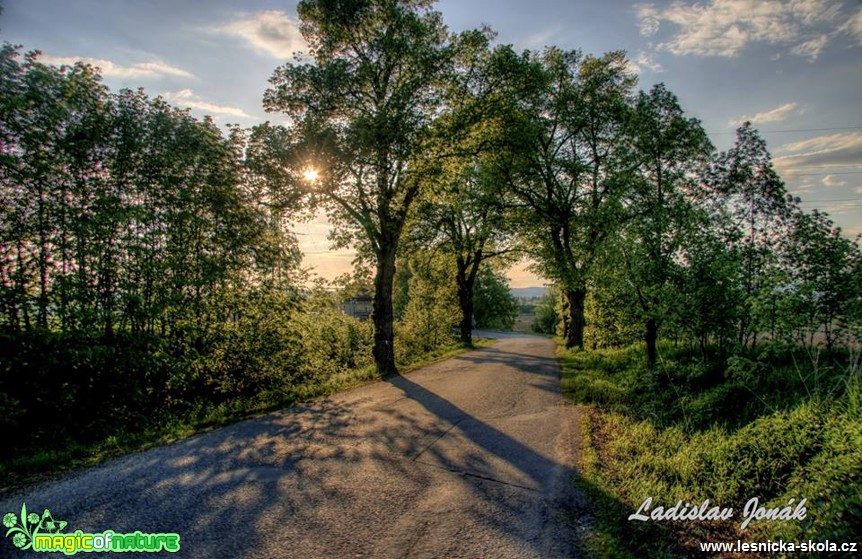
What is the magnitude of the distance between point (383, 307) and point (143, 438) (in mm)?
8422

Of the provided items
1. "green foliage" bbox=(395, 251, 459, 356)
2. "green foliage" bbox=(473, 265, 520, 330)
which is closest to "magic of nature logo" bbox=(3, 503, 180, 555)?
"green foliage" bbox=(395, 251, 459, 356)

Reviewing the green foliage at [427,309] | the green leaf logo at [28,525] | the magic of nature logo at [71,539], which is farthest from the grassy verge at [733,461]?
the green foliage at [427,309]

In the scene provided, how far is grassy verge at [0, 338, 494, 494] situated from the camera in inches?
194

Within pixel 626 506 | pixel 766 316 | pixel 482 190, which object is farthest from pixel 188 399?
pixel 482 190

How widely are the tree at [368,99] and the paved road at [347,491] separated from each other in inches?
270

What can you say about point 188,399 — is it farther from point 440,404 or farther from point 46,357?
point 440,404

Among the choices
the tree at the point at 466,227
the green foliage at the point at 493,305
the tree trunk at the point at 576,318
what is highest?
the tree at the point at 466,227

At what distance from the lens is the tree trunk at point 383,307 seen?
44.7ft

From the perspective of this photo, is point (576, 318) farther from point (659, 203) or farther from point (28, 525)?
point (28, 525)

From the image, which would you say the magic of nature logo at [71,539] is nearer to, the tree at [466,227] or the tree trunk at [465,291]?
the tree at [466,227]

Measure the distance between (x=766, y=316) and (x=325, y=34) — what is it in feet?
48.7

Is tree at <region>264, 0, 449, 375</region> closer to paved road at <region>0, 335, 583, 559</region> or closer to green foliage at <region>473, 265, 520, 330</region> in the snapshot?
paved road at <region>0, 335, 583, 559</region>

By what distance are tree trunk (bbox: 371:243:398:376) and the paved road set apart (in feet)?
19.8

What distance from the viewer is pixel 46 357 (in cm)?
609
